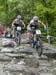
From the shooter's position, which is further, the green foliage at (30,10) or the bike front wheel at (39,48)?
the green foliage at (30,10)

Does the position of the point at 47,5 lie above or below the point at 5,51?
above

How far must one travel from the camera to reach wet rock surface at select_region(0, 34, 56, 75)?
9117mm

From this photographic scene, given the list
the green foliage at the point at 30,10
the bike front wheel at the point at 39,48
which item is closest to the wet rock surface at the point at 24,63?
the bike front wheel at the point at 39,48

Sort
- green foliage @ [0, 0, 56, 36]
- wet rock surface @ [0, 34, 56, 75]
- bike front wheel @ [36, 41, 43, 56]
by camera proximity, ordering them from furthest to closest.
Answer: green foliage @ [0, 0, 56, 36] → bike front wheel @ [36, 41, 43, 56] → wet rock surface @ [0, 34, 56, 75]

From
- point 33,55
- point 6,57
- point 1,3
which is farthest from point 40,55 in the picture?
point 1,3

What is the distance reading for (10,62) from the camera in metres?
10.5

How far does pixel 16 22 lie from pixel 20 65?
4577 millimetres

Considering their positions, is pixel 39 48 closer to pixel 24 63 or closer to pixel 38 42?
pixel 38 42

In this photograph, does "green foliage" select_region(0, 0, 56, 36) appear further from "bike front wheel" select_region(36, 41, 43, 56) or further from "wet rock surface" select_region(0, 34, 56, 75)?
"bike front wheel" select_region(36, 41, 43, 56)

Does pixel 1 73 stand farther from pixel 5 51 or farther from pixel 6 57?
pixel 5 51

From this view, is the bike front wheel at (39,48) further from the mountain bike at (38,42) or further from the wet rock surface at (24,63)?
the wet rock surface at (24,63)

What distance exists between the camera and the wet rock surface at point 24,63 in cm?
912

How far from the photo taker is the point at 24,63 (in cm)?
1016

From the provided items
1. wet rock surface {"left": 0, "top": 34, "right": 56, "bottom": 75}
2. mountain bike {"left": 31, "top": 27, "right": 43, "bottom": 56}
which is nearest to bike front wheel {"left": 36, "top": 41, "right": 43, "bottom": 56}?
mountain bike {"left": 31, "top": 27, "right": 43, "bottom": 56}
